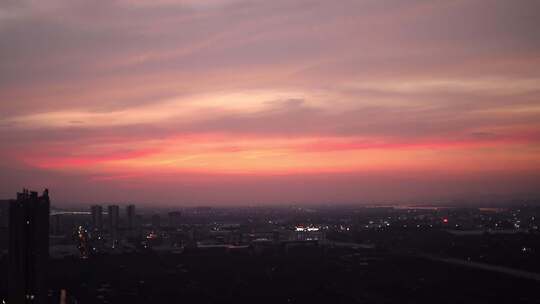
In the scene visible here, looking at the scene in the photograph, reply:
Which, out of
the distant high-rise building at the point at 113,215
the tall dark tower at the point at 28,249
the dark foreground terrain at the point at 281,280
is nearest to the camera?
the tall dark tower at the point at 28,249

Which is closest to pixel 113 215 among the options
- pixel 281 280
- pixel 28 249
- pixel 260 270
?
pixel 260 270

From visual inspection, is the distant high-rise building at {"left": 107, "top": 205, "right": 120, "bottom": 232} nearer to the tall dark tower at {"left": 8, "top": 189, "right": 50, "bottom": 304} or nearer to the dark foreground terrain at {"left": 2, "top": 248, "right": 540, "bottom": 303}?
the dark foreground terrain at {"left": 2, "top": 248, "right": 540, "bottom": 303}

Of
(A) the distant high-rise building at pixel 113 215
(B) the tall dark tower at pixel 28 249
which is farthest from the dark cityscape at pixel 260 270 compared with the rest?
(A) the distant high-rise building at pixel 113 215

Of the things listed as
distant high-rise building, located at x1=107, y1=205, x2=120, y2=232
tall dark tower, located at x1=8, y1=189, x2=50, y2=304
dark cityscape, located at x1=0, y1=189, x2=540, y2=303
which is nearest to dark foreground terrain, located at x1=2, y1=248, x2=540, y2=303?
dark cityscape, located at x1=0, y1=189, x2=540, y2=303

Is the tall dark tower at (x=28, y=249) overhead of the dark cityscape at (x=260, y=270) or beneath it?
overhead

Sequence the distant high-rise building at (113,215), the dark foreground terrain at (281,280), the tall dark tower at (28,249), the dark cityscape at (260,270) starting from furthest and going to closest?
the distant high-rise building at (113,215) < the dark foreground terrain at (281,280) < the dark cityscape at (260,270) < the tall dark tower at (28,249)

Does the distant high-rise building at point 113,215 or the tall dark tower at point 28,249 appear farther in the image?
the distant high-rise building at point 113,215

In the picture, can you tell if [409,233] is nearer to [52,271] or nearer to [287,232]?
[287,232]

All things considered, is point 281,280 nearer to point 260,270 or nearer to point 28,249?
point 260,270

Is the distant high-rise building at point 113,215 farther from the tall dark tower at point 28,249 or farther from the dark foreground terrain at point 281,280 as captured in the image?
the tall dark tower at point 28,249
